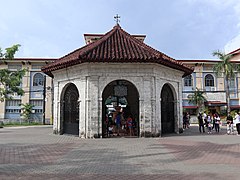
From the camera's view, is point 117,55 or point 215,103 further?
point 215,103

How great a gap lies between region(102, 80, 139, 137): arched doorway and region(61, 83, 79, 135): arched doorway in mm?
1783

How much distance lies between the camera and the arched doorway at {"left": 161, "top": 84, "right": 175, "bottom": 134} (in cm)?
1478

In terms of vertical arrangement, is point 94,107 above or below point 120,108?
above

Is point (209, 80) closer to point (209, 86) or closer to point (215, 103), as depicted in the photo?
point (209, 86)

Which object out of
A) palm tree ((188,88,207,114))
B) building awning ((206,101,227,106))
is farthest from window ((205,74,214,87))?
building awning ((206,101,227,106))

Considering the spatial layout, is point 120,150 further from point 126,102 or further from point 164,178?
point 126,102

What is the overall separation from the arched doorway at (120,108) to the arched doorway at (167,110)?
70.2 inches

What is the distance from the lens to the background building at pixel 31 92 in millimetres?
37312

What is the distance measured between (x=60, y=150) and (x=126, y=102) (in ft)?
35.6

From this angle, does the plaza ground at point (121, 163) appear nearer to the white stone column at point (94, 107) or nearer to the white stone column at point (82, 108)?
the white stone column at point (94, 107)

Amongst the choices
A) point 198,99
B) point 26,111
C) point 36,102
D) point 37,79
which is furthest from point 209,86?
point 26,111

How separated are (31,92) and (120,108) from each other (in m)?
25.7

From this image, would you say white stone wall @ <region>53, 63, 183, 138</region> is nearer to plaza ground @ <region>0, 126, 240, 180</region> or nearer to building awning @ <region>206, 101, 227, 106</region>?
plaza ground @ <region>0, 126, 240, 180</region>

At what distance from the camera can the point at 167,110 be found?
599 inches
